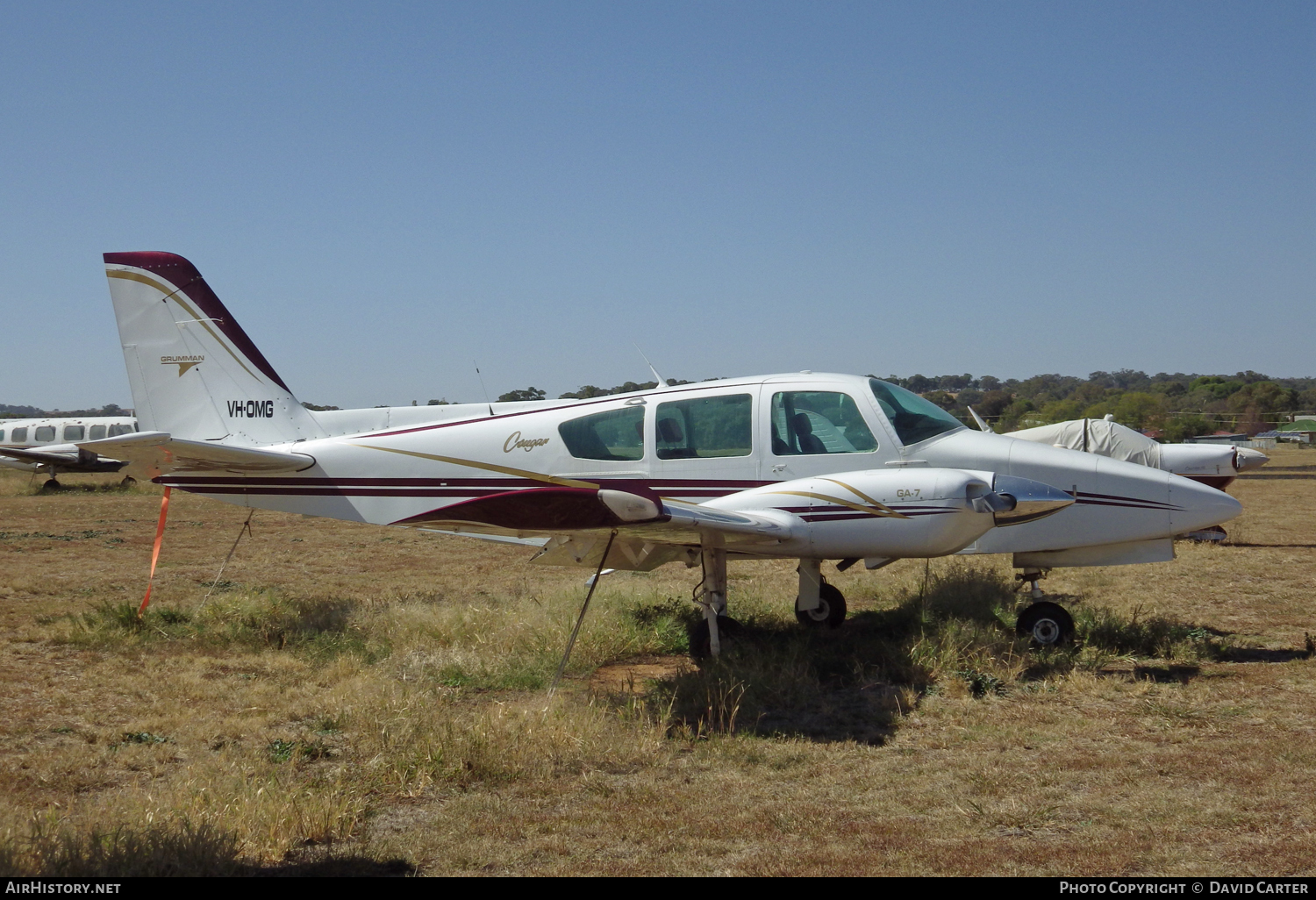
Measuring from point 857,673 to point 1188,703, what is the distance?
2211 mm

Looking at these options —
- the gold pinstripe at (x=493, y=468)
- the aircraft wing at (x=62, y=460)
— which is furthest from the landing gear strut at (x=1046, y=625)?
the aircraft wing at (x=62, y=460)

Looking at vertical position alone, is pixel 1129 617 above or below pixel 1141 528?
below

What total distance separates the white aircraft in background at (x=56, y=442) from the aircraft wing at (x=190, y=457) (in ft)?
72.2

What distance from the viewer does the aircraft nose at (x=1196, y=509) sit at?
24.1 feet

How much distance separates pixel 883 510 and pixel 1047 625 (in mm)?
2069

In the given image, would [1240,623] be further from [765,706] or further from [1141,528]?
[765,706]

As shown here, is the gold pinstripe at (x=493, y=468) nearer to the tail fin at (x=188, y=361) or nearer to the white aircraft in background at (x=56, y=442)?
the tail fin at (x=188, y=361)

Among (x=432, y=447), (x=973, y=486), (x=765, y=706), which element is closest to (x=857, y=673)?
(x=765, y=706)

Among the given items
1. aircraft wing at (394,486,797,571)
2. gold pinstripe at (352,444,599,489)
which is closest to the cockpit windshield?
aircraft wing at (394,486,797,571)

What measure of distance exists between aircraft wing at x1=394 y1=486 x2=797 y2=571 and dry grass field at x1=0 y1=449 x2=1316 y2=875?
983 millimetres

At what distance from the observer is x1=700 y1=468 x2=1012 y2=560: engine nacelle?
6.77 m

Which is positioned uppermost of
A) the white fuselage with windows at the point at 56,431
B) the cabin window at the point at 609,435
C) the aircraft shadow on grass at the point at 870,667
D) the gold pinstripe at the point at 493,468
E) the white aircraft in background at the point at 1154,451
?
the white fuselage with windows at the point at 56,431

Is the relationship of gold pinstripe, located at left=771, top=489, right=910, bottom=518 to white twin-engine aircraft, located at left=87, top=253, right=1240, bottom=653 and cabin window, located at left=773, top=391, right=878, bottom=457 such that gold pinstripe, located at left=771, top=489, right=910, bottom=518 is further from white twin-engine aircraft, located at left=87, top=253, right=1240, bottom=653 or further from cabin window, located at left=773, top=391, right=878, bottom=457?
cabin window, located at left=773, top=391, right=878, bottom=457
